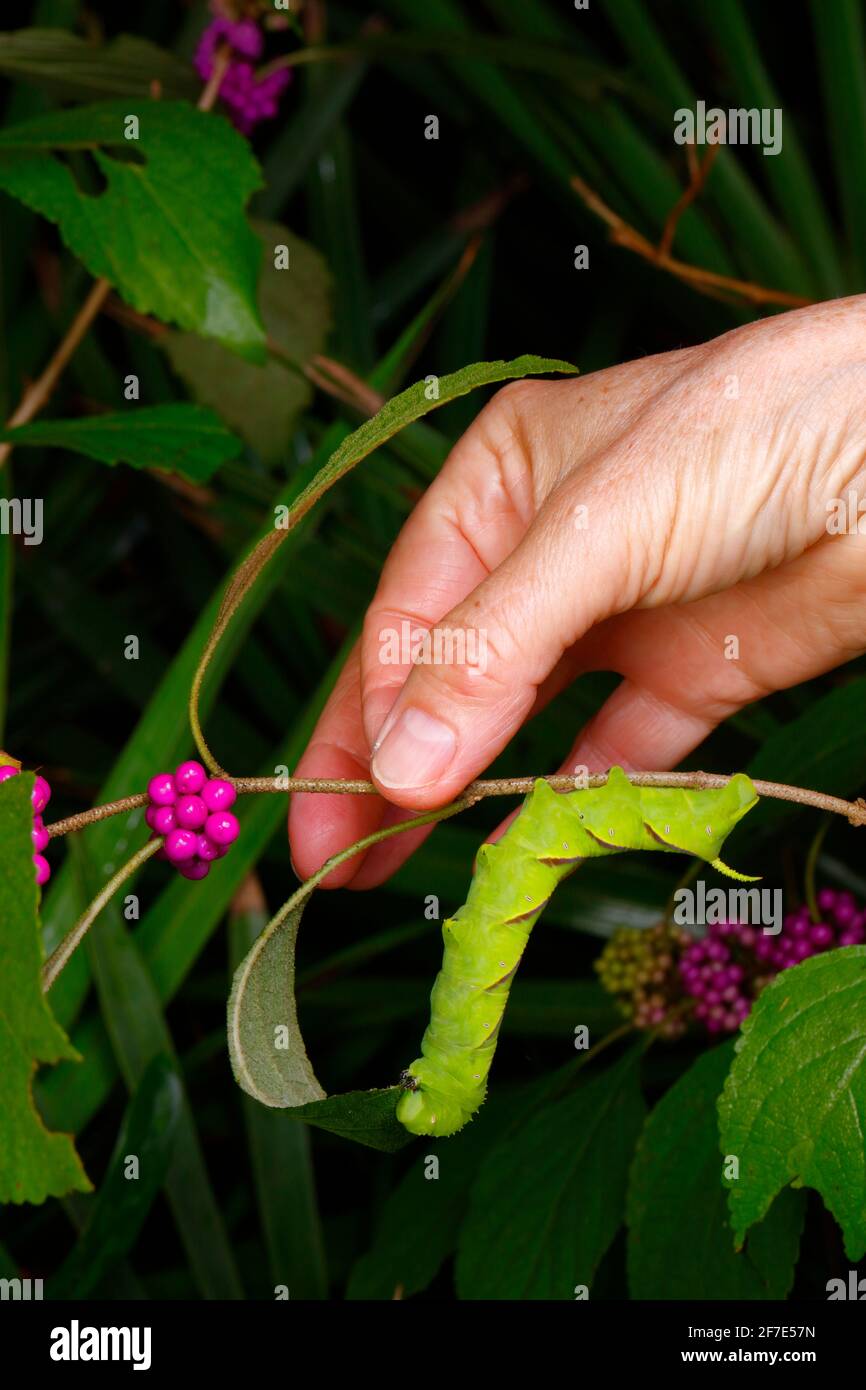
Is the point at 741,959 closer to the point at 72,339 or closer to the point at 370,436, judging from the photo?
the point at 370,436

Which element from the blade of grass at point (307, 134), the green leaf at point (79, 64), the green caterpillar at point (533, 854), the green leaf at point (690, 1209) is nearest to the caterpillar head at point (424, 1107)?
the green caterpillar at point (533, 854)

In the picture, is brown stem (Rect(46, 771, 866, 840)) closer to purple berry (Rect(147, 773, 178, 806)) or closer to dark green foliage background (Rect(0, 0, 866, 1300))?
purple berry (Rect(147, 773, 178, 806))

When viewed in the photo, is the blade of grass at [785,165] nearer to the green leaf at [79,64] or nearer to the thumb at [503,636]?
the green leaf at [79,64]

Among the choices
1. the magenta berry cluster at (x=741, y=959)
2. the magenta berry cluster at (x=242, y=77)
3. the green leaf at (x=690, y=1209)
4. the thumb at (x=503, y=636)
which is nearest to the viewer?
the thumb at (x=503, y=636)

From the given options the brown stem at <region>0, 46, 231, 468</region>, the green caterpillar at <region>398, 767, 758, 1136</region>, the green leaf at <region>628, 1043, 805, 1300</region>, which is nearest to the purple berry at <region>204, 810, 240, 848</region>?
the green caterpillar at <region>398, 767, 758, 1136</region>

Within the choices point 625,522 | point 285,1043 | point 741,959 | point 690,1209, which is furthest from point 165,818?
point 741,959
